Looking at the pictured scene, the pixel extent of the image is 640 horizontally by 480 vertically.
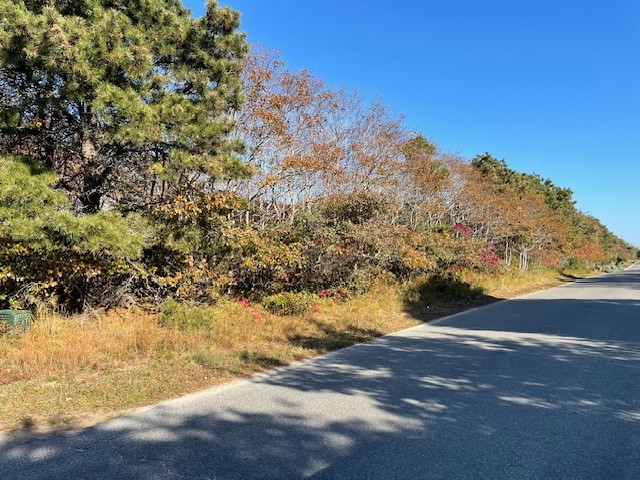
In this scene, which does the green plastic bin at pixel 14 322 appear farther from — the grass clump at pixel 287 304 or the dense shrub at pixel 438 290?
the dense shrub at pixel 438 290

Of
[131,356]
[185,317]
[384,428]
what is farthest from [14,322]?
[384,428]

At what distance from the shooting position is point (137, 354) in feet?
23.4

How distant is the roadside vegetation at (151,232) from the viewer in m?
6.90

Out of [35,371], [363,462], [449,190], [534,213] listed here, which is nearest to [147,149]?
[35,371]

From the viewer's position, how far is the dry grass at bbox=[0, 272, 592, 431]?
505 cm

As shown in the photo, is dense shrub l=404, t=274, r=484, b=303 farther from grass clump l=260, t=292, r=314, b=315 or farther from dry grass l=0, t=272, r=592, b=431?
grass clump l=260, t=292, r=314, b=315

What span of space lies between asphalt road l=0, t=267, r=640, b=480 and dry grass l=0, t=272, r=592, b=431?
20.6 inches

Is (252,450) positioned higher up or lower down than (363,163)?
lower down

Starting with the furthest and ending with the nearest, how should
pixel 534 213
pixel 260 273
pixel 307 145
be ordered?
pixel 534 213, pixel 307 145, pixel 260 273

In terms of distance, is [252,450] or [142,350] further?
[142,350]

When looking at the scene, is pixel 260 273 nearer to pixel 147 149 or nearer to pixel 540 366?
pixel 147 149

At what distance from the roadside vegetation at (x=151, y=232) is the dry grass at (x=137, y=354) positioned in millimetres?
38

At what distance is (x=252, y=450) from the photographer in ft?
12.8

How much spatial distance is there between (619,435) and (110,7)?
1009 cm
